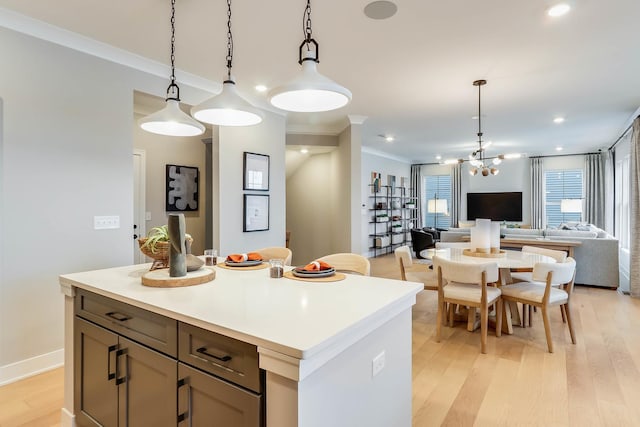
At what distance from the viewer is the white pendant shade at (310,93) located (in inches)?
57.6

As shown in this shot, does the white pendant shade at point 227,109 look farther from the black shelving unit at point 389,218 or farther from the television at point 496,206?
the television at point 496,206

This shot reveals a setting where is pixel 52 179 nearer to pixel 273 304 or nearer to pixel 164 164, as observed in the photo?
pixel 164 164

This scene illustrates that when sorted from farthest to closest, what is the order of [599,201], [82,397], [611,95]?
[599,201] < [611,95] < [82,397]

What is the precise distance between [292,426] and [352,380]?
311 millimetres

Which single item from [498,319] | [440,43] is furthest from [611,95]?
[498,319]

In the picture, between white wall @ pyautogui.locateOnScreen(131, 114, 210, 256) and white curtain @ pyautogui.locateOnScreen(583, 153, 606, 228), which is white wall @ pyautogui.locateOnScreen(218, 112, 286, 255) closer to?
white wall @ pyautogui.locateOnScreen(131, 114, 210, 256)

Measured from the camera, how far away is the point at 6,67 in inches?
102

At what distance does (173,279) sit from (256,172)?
116 inches

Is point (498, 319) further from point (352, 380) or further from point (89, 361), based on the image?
point (89, 361)

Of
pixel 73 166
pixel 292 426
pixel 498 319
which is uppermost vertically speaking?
pixel 73 166

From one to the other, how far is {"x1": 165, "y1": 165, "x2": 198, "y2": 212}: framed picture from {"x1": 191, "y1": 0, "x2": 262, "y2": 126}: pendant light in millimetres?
3394

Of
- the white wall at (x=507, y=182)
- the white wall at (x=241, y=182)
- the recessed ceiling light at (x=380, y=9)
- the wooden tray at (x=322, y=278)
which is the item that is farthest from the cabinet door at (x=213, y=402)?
the white wall at (x=507, y=182)

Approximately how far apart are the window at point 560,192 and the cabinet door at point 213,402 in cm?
1070

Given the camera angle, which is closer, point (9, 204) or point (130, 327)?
point (130, 327)
